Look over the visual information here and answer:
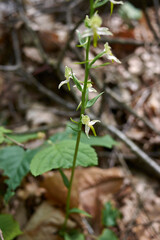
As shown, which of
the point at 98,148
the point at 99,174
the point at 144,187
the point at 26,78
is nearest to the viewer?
the point at 99,174

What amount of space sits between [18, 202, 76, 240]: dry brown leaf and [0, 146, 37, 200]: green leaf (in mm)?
413

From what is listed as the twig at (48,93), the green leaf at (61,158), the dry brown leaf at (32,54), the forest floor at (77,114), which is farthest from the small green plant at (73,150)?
the dry brown leaf at (32,54)

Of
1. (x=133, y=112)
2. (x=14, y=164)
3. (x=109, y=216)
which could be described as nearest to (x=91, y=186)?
(x=109, y=216)

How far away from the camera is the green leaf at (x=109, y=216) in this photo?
6.27 feet

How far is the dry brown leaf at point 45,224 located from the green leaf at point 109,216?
12.1 inches

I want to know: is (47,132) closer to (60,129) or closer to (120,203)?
(60,129)

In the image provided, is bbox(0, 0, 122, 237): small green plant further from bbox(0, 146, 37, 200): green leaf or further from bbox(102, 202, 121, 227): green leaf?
Answer: bbox(102, 202, 121, 227): green leaf

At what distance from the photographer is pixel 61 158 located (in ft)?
4.32

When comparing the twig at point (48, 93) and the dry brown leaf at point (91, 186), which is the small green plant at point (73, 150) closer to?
the dry brown leaf at point (91, 186)

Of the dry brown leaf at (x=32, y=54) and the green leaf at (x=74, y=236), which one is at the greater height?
the dry brown leaf at (x=32, y=54)

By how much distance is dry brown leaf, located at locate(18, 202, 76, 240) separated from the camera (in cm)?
168

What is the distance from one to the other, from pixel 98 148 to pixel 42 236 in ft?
3.95

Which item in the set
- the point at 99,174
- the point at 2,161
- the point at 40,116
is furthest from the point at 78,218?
the point at 40,116

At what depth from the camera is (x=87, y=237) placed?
1.82m
